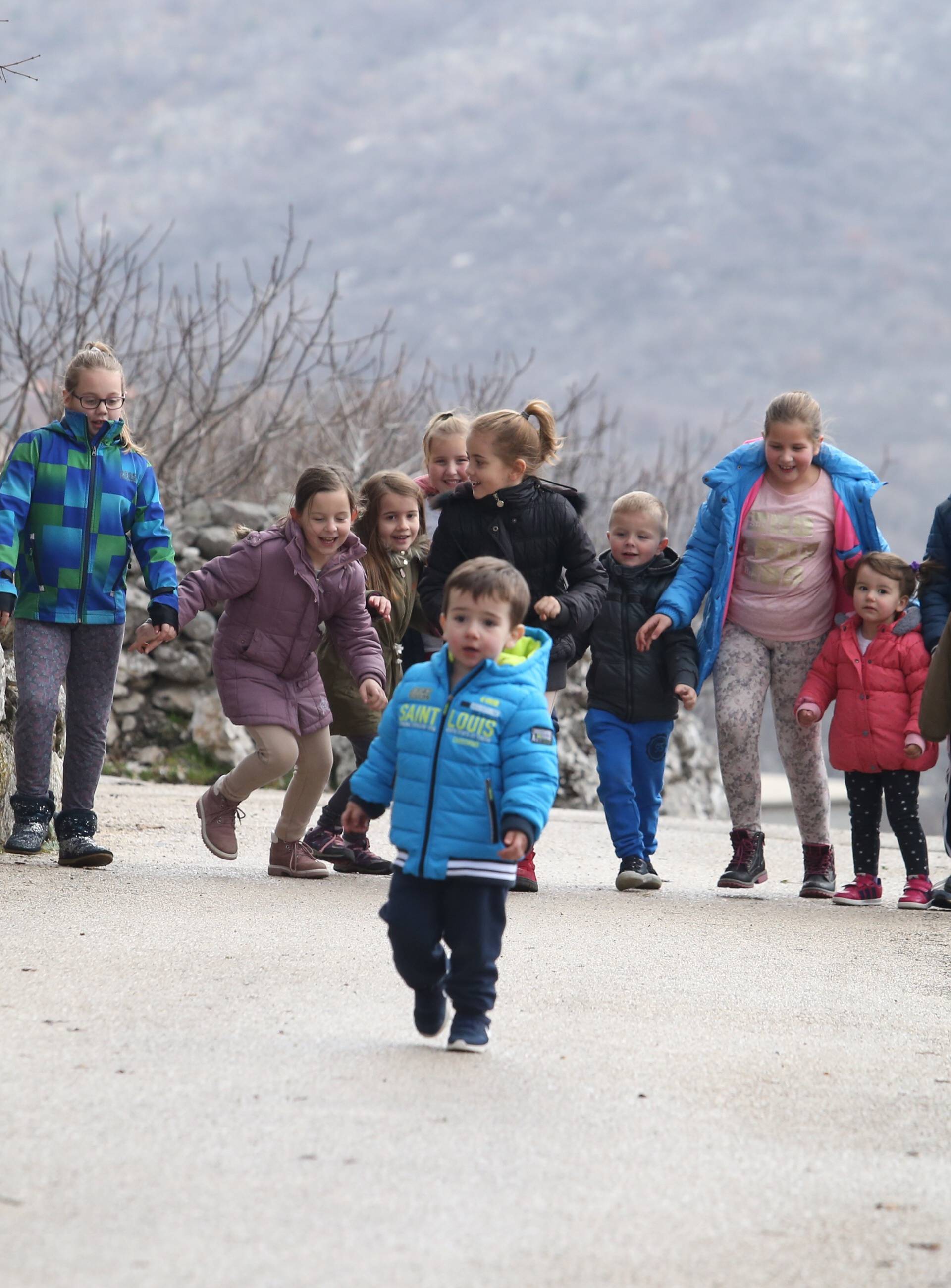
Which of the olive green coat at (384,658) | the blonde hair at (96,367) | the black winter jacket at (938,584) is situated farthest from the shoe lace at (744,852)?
the blonde hair at (96,367)

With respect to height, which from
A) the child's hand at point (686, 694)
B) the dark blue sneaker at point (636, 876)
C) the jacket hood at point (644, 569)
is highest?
the jacket hood at point (644, 569)

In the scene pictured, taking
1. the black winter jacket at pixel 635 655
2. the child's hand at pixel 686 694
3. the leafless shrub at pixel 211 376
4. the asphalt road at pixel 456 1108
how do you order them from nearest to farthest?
the asphalt road at pixel 456 1108, the child's hand at pixel 686 694, the black winter jacket at pixel 635 655, the leafless shrub at pixel 211 376

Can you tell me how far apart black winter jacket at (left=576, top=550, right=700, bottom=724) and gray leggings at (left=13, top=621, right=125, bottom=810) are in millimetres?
1913

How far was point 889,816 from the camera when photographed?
632 cm

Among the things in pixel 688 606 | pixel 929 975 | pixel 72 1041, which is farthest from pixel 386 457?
pixel 72 1041

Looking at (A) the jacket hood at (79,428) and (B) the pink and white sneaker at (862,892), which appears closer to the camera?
(A) the jacket hood at (79,428)

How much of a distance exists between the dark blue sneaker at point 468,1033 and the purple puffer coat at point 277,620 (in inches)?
99.3

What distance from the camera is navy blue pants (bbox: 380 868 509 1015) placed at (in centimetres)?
333

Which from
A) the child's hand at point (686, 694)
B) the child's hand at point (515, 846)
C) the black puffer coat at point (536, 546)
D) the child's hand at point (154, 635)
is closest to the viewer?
the child's hand at point (515, 846)

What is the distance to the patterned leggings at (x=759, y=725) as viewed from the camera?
20.7 ft

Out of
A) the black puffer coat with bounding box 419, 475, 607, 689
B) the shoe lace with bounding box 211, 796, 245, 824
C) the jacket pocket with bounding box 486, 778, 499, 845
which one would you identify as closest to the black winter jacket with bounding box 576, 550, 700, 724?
the black puffer coat with bounding box 419, 475, 607, 689

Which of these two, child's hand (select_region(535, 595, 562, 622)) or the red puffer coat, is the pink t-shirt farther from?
child's hand (select_region(535, 595, 562, 622))

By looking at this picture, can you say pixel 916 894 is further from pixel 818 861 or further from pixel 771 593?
pixel 771 593

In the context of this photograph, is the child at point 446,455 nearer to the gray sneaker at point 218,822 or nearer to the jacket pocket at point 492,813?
the gray sneaker at point 218,822
